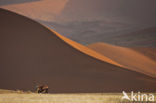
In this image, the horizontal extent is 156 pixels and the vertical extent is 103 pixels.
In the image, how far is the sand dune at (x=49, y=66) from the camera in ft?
54.6

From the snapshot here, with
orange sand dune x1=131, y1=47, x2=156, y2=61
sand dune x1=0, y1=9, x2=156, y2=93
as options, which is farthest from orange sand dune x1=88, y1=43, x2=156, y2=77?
sand dune x1=0, y1=9, x2=156, y2=93

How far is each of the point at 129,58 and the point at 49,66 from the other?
50.7 ft

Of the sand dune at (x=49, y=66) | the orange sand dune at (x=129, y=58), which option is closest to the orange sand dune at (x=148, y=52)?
the orange sand dune at (x=129, y=58)

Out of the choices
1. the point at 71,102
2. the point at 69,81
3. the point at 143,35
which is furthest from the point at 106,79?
the point at 143,35

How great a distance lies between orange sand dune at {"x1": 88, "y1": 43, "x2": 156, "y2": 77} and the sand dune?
10.1 meters

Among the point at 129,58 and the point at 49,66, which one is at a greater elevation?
the point at 129,58

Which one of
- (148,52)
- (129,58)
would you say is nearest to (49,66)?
(129,58)

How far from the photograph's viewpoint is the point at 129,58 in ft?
102

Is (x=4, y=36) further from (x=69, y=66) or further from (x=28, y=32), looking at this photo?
(x=69, y=66)

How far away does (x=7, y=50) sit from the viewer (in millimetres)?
18859

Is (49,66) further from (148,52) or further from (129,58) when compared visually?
(148,52)

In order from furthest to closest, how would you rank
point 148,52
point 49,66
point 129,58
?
point 148,52 < point 129,58 < point 49,66

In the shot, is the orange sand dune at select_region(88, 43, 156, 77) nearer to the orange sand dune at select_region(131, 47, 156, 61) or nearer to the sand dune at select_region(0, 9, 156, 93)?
the orange sand dune at select_region(131, 47, 156, 61)

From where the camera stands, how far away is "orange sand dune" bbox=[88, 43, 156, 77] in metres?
28.9
